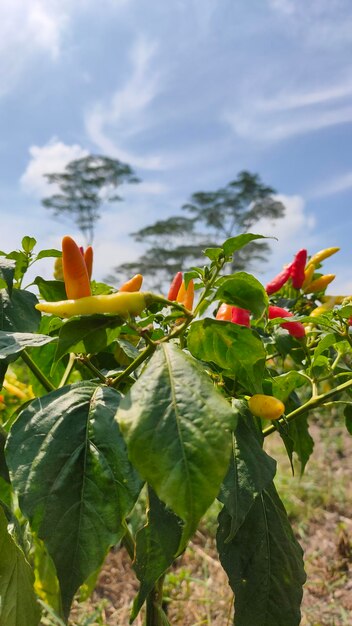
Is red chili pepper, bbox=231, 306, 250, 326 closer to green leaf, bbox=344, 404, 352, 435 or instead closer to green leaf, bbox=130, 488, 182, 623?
green leaf, bbox=130, 488, 182, 623

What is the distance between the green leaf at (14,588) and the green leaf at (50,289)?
325 millimetres

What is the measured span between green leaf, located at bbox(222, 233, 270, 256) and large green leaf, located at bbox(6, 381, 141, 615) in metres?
0.22

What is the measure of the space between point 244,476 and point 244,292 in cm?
21

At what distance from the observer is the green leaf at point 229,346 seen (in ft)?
2.08

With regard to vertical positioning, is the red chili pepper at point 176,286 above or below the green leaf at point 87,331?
above

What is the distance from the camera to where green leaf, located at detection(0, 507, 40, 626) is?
0.73 meters

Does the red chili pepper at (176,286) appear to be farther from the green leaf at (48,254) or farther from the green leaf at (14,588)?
the green leaf at (14,588)

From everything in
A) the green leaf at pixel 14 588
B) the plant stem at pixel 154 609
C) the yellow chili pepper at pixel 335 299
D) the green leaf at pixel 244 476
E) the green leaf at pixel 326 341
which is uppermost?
the yellow chili pepper at pixel 335 299

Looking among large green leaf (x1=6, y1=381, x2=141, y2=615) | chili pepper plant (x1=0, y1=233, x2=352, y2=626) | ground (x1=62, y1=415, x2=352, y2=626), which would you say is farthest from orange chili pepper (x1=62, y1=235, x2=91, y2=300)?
ground (x1=62, y1=415, x2=352, y2=626)

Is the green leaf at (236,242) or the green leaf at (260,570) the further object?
the green leaf at (260,570)

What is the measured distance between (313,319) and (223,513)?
0.30m

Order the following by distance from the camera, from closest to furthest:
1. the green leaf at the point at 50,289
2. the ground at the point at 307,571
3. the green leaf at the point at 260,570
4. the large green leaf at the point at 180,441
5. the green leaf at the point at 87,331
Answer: the large green leaf at the point at 180,441
the green leaf at the point at 87,331
the green leaf at the point at 260,570
the green leaf at the point at 50,289
the ground at the point at 307,571

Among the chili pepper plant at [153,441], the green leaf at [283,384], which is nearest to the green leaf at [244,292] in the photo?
the chili pepper plant at [153,441]

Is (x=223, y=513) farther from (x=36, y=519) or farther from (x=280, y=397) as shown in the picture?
(x=36, y=519)
